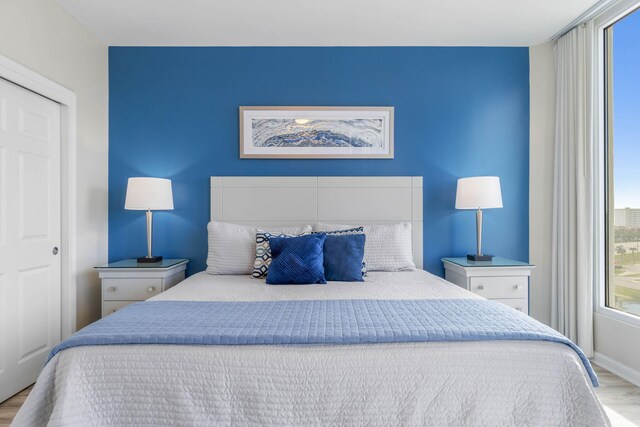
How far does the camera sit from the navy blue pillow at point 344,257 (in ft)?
8.36

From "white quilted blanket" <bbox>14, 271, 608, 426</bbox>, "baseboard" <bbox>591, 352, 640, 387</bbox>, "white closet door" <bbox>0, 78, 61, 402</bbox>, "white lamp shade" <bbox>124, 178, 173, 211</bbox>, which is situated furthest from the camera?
"white lamp shade" <bbox>124, 178, 173, 211</bbox>

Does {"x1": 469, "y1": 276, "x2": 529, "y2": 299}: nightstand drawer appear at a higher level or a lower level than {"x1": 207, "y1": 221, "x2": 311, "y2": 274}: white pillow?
lower

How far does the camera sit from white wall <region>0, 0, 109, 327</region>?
2387 mm

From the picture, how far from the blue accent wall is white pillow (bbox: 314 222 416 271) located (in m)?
0.47

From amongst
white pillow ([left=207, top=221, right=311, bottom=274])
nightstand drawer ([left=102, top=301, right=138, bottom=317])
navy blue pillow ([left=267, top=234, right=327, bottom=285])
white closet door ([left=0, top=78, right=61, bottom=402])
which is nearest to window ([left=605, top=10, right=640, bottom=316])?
navy blue pillow ([left=267, top=234, right=327, bottom=285])

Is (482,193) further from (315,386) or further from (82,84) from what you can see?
(82,84)

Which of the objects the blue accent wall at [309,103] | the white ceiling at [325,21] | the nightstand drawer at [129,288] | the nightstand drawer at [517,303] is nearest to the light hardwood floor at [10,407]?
the nightstand drawer at [129,288]

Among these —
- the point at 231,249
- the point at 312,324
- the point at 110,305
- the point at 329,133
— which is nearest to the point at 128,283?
the point at 110,305

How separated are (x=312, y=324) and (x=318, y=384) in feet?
0.85

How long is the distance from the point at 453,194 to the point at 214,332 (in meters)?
2.56

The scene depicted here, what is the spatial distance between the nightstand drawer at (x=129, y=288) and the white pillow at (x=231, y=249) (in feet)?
1.41

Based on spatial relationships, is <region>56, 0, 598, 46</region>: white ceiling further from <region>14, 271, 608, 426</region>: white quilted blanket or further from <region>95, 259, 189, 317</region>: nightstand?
<region>14, 271, 608, 426</region>: white quilted blanket

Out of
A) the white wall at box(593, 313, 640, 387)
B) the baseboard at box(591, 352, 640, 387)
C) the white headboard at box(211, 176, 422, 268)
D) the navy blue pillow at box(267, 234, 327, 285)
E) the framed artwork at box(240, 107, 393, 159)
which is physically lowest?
the baseboard at box(591, 352, 640, 387)

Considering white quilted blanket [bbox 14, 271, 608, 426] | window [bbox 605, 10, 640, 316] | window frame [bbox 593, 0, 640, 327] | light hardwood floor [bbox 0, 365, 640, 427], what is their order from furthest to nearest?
window frame [bbox 593, 0, 640, 327] → window [bbox 605, 10, 640, 316] → light hardwood floor [bbox 0, 365, 640, 427] → white quilted blanket [bbox 14, 271, 608, 426]
